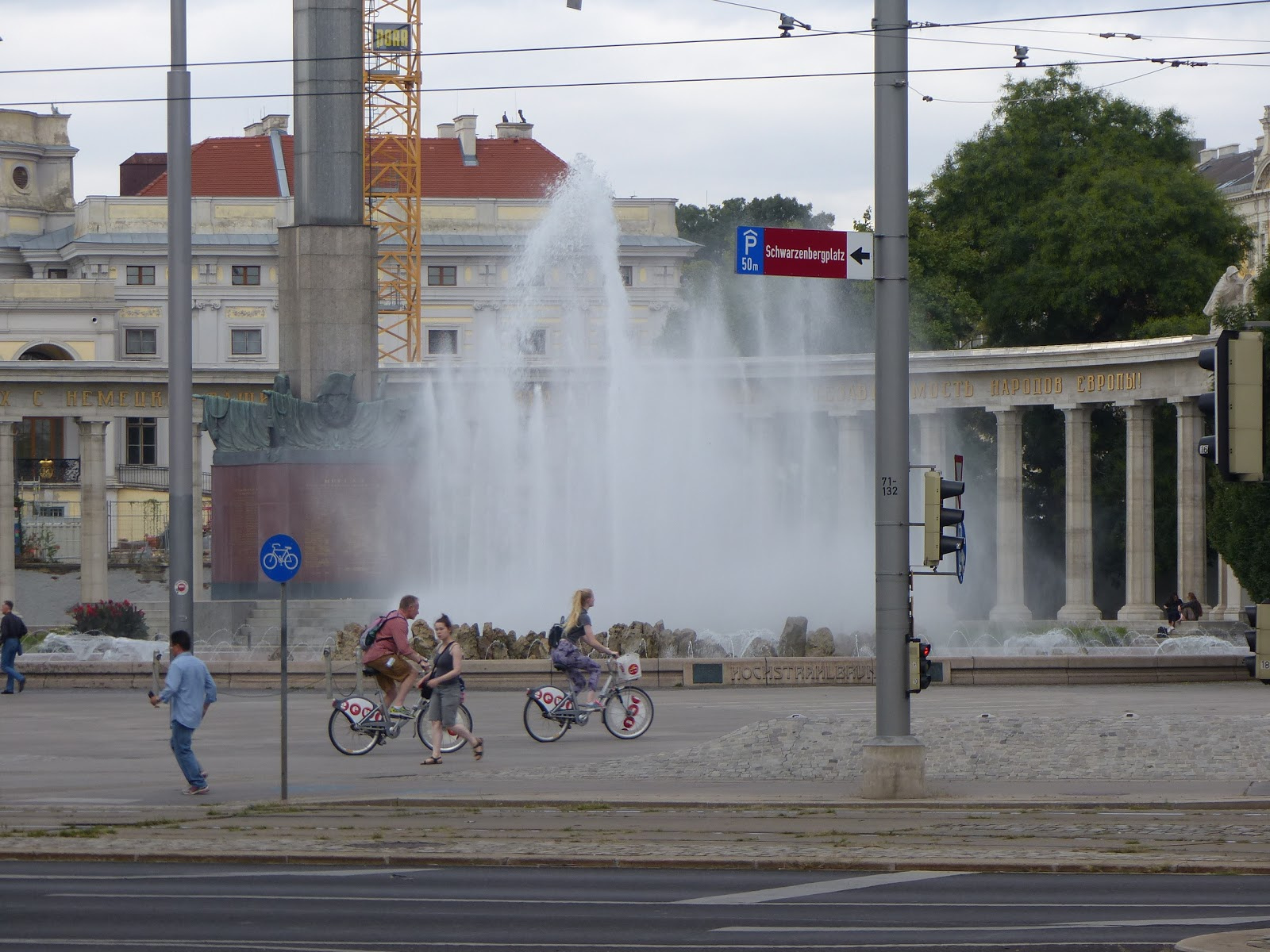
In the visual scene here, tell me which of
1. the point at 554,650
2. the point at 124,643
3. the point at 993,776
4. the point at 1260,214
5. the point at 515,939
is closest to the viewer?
the point at 515,939

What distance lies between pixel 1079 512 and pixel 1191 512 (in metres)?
3.25

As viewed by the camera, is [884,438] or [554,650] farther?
[554,650]

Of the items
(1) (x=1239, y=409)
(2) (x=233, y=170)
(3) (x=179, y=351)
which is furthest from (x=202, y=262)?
(1) (x=1239, y=409)

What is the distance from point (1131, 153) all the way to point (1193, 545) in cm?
2475

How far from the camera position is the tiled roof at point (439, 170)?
11994cm

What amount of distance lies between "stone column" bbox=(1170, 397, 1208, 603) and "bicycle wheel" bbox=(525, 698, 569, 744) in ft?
108

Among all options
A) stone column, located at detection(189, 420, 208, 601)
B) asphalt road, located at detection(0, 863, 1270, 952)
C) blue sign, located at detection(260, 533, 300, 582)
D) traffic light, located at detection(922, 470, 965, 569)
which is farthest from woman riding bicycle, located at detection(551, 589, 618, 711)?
stone column, located at detection(189, 420, 208, 601)

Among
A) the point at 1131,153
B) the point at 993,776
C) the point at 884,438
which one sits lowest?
the point at 993,776

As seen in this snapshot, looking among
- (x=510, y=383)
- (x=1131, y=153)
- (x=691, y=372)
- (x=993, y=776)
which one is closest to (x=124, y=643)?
(x=510, y=383)

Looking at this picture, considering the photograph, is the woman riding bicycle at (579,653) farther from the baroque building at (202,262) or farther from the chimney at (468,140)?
the chimney at (468,140)

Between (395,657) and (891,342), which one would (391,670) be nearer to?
(395,657)

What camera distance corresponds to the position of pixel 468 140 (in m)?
124

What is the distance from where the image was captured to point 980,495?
250 ft

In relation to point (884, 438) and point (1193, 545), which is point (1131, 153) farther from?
point (884, 438)
